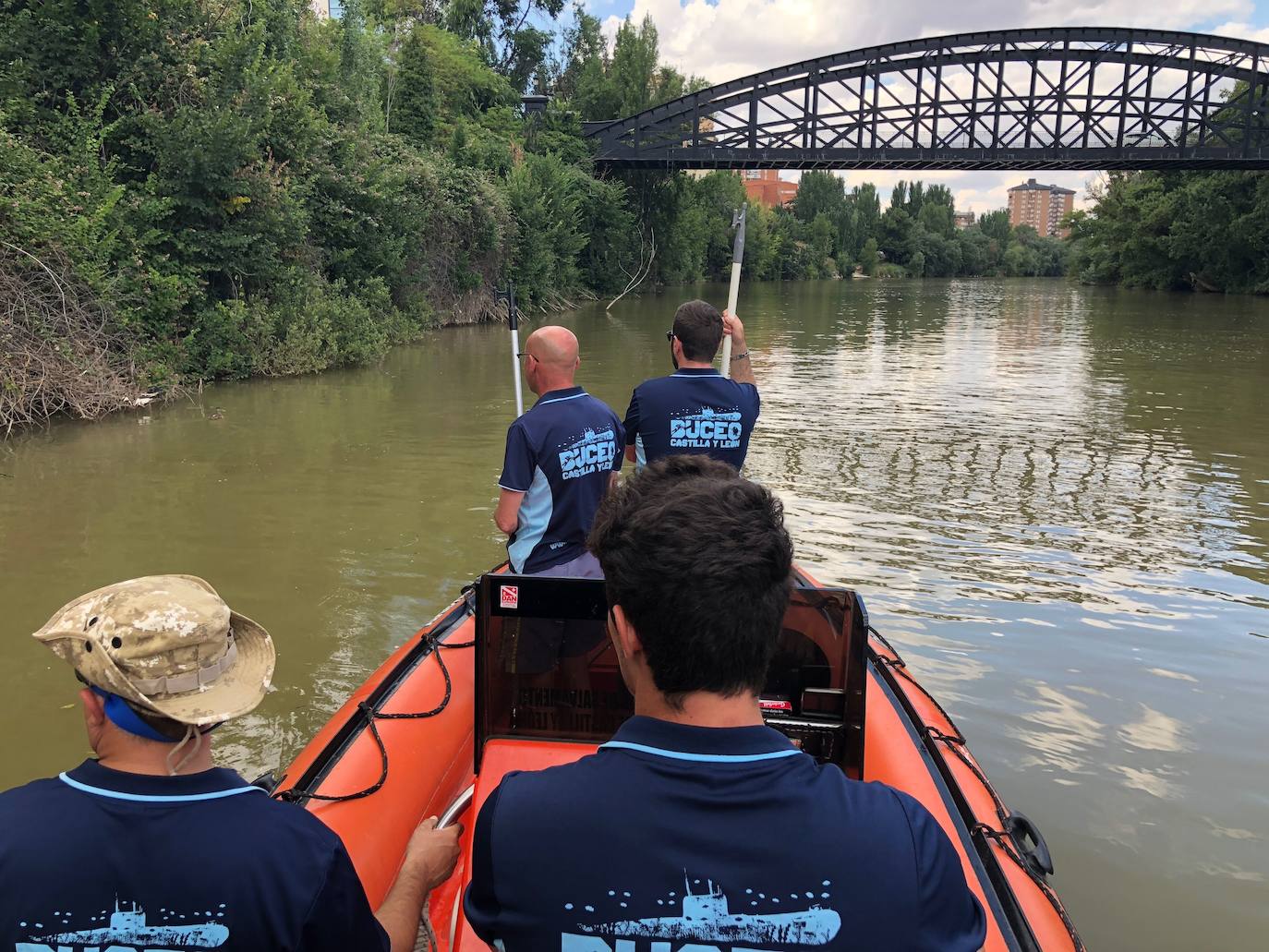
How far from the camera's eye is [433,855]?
1.90m

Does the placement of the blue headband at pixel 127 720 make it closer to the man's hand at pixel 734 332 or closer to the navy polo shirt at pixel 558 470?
the navy polo shirt at pixel 558 470

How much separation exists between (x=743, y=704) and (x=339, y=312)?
15179 millimetres

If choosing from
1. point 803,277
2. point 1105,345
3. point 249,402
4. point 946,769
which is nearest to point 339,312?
point 249,402

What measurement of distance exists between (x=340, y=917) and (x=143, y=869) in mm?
303

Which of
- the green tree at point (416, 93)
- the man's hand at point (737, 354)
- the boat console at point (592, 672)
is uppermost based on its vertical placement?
the green tree at point (416, 93)

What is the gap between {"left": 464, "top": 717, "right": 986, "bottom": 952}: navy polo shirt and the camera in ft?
3.58

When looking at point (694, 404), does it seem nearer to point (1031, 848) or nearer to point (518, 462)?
point (518, 462)

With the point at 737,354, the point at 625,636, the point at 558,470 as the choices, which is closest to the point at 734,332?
the point at 737,354

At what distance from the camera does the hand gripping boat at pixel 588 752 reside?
243 centimetres

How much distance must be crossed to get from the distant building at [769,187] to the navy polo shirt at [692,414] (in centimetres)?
10328

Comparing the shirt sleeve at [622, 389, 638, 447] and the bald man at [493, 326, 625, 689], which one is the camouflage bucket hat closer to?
the bald man at [493, 326, 625, 689]

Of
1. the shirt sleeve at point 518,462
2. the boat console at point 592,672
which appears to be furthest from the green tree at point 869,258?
the boat console at point 592,672

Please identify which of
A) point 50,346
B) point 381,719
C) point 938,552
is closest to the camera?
point 381,719

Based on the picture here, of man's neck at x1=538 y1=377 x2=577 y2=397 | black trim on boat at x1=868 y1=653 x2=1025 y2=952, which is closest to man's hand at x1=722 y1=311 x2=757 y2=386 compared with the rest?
man's neck at x1=538 y1=377 x2=577 y2=397
